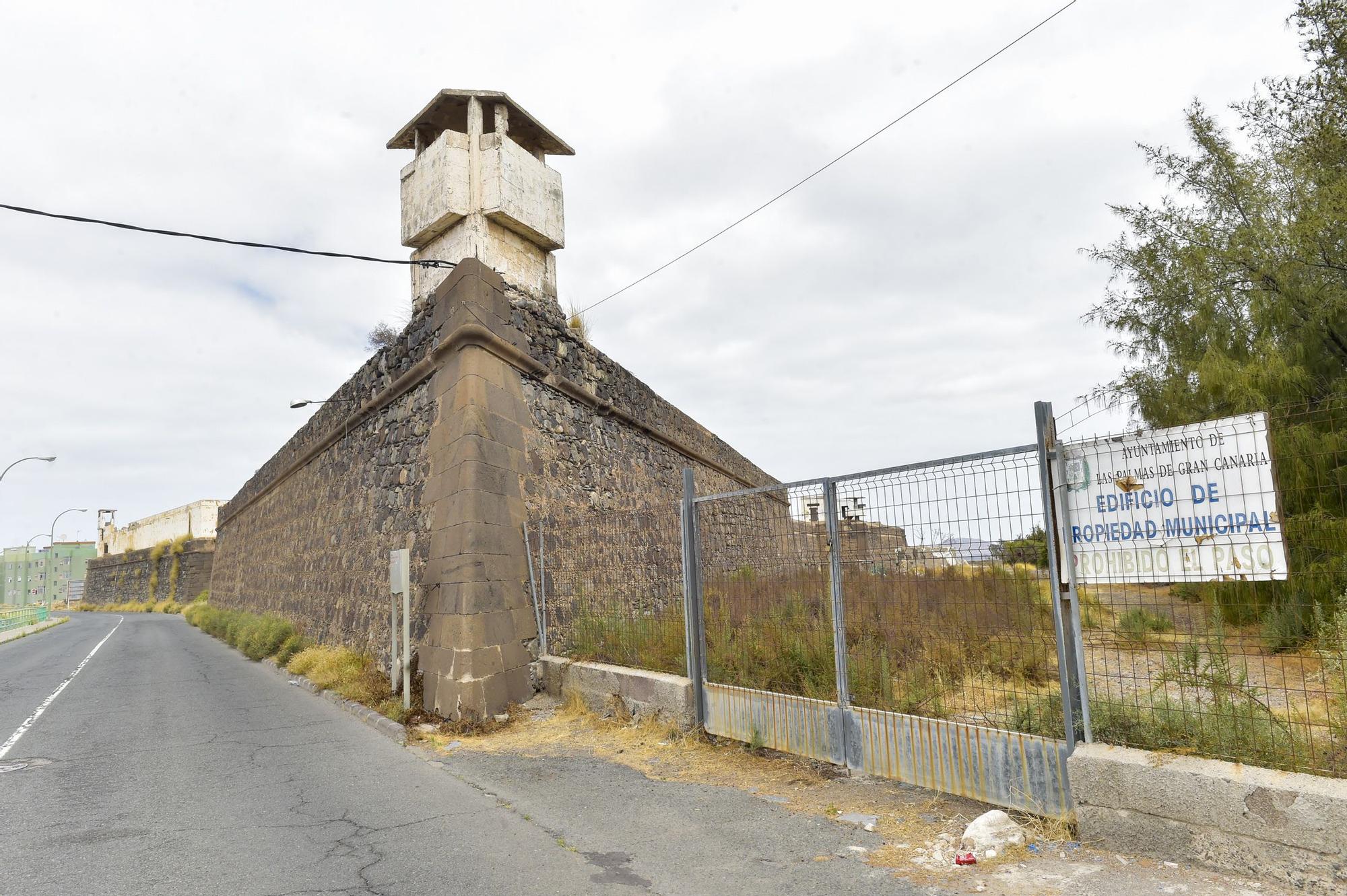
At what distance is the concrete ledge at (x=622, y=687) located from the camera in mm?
6973

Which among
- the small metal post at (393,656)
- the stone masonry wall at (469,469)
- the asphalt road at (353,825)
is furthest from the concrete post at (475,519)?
the asphalt road at (353,825)

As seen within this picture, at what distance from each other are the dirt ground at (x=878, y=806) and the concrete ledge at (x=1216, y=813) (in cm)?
9

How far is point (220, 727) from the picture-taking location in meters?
8.54

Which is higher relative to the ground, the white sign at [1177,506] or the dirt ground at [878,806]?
the white sign at [1177,506]

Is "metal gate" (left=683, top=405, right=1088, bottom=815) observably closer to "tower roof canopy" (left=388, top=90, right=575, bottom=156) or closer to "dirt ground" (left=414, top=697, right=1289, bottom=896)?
"dirt ground" (left=414, top=697, right=1289, bottom=896)

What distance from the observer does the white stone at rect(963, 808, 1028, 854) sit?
13.4 ft

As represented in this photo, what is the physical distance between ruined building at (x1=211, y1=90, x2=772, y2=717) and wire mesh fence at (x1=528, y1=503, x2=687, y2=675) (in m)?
0.33

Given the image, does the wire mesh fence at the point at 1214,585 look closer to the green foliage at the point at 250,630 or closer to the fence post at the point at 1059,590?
the fence post at the point at 1059,590

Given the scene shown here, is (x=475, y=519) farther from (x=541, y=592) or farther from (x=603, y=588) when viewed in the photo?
(x=603, y=588)

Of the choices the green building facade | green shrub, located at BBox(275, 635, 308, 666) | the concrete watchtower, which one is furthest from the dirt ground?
the green building facade

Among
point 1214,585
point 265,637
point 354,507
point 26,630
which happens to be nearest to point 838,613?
point 1214,585

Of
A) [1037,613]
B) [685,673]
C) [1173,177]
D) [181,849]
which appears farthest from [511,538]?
[1173,177]

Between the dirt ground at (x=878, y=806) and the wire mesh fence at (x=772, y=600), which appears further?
the wire mesh fence at (x=772, y=600)

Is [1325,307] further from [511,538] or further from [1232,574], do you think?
[511,538]
